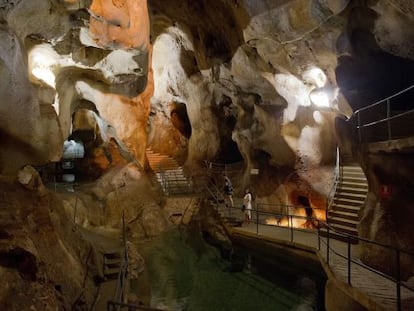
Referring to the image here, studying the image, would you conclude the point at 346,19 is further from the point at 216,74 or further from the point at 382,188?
the point at 216,74

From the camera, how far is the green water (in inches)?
380

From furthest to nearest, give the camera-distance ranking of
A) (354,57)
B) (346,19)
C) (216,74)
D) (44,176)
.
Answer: (44,176) < (216,74) < (354,57) < (346,19)

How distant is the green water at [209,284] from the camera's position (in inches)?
380

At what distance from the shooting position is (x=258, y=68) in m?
15.0

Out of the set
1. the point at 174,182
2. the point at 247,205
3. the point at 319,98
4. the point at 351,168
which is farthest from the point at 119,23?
the point at 174,182

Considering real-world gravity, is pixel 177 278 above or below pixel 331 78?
below

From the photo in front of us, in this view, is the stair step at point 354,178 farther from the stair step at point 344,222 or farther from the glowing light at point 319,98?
the glowing light at point 319,98

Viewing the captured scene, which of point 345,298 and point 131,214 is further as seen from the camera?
point 131,214

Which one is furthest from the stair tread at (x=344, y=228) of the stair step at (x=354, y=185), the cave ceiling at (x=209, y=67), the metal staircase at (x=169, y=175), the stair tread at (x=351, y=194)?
the metal staircase at (x=169, y=175)

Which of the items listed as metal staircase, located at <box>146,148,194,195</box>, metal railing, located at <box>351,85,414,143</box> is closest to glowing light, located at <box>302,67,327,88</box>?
metal railing, located at <box>351,85,414,143</box>

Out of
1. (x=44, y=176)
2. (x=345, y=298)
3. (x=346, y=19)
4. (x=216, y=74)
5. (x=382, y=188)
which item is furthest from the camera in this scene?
(x=44, y=176)

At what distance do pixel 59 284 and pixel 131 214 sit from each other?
10118 mm

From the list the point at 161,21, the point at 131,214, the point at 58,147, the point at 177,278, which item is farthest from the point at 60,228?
the point at 161,21

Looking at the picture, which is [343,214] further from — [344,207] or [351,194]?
[351,194]
